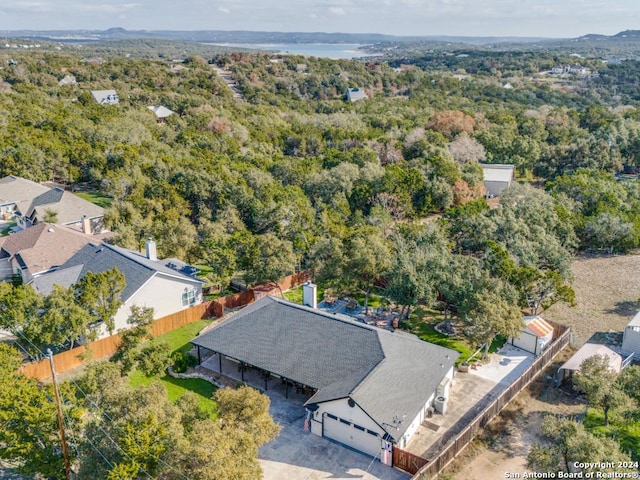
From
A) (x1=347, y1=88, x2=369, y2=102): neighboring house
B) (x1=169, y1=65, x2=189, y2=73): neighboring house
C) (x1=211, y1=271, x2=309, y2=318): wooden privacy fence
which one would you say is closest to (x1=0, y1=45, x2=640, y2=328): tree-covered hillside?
(x1=211, y1=271, x2=309, y2=318): wooden privacy fence

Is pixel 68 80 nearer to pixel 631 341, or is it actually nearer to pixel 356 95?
pixel 356 95

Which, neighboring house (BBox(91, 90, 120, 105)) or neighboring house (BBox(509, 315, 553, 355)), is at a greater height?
neighboring house (BBox(91, 90, 120, 105))

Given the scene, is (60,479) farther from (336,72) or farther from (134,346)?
(336,72)

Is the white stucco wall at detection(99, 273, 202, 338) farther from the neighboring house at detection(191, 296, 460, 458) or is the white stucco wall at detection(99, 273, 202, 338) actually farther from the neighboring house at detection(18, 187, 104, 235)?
the neighboring house at detection(18, 187, 104, 235)

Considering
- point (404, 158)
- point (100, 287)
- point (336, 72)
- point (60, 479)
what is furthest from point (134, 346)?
point (336, 72)

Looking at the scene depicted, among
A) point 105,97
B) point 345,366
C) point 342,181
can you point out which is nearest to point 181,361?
point 345,366

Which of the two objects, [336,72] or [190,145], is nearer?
[190,145]
